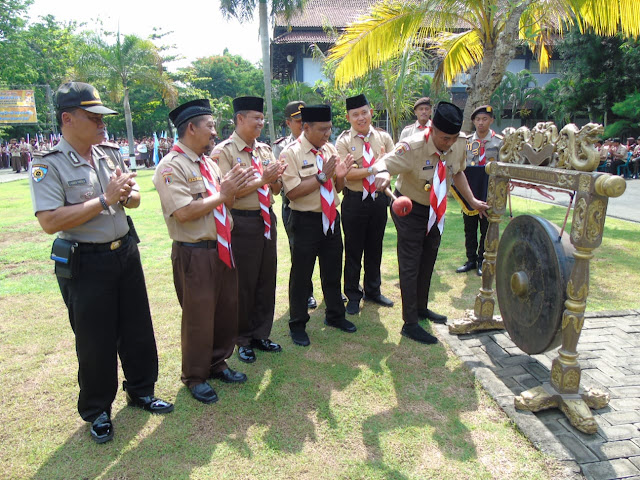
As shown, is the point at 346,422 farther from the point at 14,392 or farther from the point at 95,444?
the point at 14,392

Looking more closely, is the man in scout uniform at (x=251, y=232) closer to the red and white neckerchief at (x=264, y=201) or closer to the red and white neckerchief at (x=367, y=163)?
the red and white neckerchief at (x=264, y=201)

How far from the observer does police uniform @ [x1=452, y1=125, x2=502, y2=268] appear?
6.09 m

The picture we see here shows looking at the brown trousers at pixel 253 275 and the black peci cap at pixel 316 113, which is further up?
the black peci cap at pixel 316 113

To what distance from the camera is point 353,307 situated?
4.93m

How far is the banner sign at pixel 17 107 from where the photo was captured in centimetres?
2720

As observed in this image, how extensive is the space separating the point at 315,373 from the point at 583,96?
25134 millimetres

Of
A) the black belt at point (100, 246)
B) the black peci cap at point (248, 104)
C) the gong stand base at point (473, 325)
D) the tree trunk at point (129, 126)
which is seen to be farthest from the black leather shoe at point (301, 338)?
the tree trunk at point (129, 126)

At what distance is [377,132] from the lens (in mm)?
5223

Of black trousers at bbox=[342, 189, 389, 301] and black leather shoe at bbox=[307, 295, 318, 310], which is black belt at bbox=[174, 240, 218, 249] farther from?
black leather shoe at bbox=[307, 295, 318, 310]

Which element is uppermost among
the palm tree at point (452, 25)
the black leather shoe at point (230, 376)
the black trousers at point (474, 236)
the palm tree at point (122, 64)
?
the palm tree at point (122, 64)

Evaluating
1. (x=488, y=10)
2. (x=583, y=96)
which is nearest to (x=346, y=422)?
(x=488, y=10)

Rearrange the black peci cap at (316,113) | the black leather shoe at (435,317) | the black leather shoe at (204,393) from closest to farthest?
the black leather shoe at (204,393)
the black peci cap at (316,113)
the black leather shoe at (435,317)

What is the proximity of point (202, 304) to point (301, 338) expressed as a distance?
129 centimetres

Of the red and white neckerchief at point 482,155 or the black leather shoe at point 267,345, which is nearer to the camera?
the black leather shoe at point 267,345
